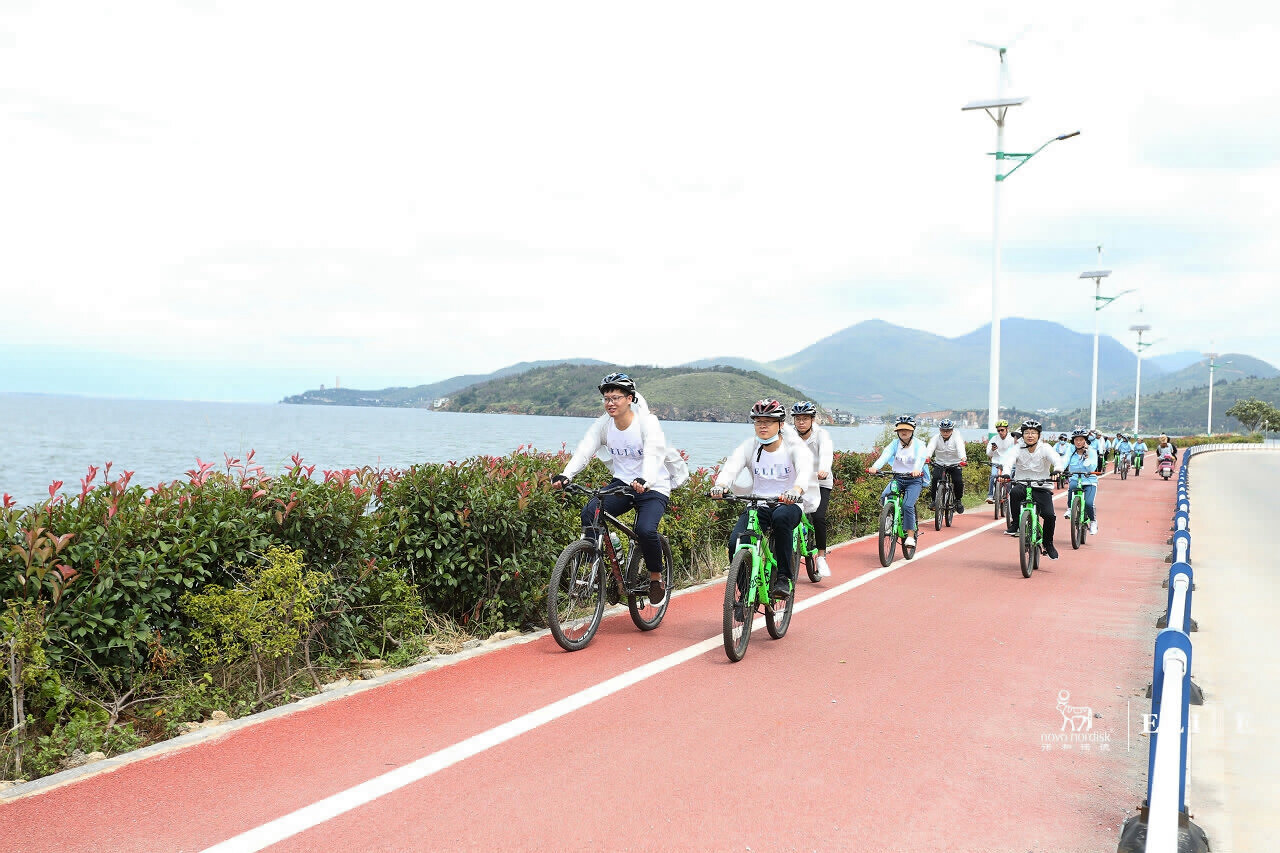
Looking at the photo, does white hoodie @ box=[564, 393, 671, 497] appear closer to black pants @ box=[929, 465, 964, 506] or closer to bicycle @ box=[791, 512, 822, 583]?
bicycle @ box=[791, 512, 822, 583]

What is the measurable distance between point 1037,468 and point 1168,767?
9.91m

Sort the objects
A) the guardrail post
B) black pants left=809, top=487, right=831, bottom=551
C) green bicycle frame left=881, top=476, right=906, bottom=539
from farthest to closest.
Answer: green bicycle frame left=881, top=476, right=906, bottom=539 < black pants left=809, top=487, right=831, bottom=551 < the guardrail post

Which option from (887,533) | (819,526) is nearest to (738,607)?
(819,526)

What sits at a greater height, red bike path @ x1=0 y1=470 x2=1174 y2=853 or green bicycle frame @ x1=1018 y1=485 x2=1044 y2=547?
green bicycle frame @ x1=1018 y1=485 x2=1044 y2=547

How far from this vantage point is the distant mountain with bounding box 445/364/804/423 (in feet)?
424

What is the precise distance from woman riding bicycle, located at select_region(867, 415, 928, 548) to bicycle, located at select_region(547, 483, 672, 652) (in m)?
5.67

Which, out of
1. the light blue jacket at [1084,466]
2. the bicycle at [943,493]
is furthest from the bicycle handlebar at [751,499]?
the light blue jacket at [1084,466]

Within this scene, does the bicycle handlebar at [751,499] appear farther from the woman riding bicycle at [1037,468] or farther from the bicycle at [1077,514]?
the bicycle at [1077,514]

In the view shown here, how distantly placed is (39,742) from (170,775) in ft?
2.77

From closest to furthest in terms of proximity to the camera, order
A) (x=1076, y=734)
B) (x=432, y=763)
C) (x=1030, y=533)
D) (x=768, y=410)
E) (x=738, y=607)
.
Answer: (x=432, y=763), (x=1076, y=734), (x=738, y=607), (x=768, y=410), (x=1030, y=533)

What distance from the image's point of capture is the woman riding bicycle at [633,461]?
7.09 m

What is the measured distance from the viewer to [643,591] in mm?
7352

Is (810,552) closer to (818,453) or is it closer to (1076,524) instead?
(818,453)

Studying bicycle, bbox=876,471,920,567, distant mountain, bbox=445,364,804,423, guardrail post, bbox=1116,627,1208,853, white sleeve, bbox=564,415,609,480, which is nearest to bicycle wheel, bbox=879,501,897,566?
bicycle, bbox=876,471,920,567
